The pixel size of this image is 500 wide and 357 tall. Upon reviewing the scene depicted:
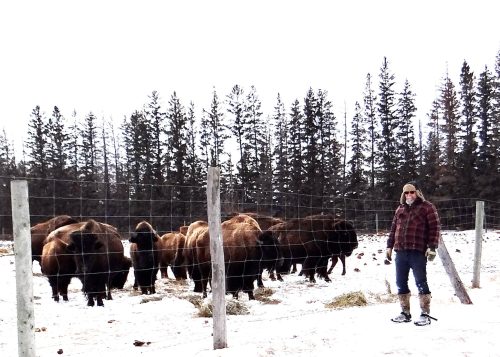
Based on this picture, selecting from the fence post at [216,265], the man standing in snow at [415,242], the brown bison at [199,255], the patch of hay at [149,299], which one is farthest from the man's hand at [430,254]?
the patch of hay at [149,299]

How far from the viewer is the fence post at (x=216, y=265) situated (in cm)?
528

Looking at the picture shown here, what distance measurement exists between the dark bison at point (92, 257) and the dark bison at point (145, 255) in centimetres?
75

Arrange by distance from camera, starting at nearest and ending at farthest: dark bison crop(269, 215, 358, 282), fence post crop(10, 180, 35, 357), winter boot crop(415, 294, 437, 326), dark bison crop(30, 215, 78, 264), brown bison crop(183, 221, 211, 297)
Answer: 1. fence post crop(10, 180, 35, 357)
2. winter boot crop(415, 294, 437, 326)
3. brown bison crop(183, 221, 211, 297)
4. dark bison crop(30, 215, 78, 264)
5. dark bison crop(269, 215, 358, 282)

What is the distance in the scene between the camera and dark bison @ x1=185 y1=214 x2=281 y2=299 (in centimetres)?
995

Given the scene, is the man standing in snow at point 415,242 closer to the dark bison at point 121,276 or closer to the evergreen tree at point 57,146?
the dark bison at point 121,276

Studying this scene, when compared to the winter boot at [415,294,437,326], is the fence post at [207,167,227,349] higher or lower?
higher

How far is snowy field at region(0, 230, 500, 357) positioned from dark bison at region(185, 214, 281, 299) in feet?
1.43

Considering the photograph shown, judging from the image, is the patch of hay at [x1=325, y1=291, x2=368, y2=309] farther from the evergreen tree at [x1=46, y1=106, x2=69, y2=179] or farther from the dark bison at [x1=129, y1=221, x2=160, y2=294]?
the evergreen tree at [x1=46, y1=106, x2=69, y2=179]

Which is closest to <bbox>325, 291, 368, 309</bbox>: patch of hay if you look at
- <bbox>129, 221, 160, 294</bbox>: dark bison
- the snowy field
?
the snowy field

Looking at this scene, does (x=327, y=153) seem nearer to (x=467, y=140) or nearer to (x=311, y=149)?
(x=311, y=149)

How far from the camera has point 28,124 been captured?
50.5m

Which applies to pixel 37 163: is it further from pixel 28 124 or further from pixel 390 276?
pixel 390 276

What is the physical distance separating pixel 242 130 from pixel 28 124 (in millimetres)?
22140

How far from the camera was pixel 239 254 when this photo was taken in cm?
999
